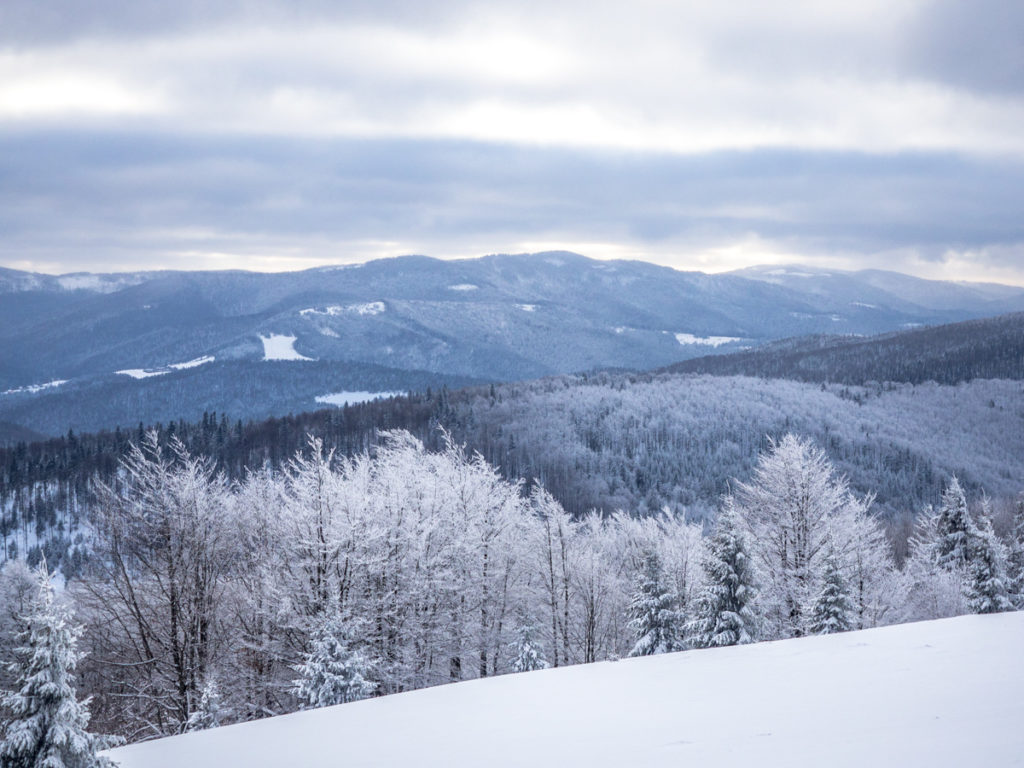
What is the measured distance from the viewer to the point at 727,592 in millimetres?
24438

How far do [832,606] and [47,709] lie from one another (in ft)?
74.5

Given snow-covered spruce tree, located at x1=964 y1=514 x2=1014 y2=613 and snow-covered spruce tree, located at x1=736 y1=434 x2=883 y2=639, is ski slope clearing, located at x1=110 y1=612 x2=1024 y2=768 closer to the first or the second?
snow-covered spruce tree, located at x1=736 y1=434 x2=883 y2=639

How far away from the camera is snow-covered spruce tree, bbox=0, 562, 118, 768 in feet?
27.5

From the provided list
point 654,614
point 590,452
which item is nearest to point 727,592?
point 654,614

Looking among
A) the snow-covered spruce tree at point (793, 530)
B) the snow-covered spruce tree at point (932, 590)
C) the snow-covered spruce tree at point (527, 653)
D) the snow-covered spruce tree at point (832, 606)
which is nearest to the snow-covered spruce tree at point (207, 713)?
the snow-covered spruce tree at point (527, 653)

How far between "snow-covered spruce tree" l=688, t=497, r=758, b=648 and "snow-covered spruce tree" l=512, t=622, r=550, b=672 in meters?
5.53

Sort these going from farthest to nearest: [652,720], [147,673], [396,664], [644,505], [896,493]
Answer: [896,493] → [644,505] → [396,664] → [147,673] → [652,720]

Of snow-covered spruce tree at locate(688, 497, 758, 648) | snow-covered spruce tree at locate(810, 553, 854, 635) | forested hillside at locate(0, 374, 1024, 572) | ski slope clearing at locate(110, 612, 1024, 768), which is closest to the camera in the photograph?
ski slope clearing at locate(110, 612, 1024, 768)

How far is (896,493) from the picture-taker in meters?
155

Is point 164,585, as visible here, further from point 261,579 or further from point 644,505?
point 644,505

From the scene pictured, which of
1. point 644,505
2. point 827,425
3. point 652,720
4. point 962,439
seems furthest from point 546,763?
point 962,439

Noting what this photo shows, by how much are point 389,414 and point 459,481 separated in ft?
527

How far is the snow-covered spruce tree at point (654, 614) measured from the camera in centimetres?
2639

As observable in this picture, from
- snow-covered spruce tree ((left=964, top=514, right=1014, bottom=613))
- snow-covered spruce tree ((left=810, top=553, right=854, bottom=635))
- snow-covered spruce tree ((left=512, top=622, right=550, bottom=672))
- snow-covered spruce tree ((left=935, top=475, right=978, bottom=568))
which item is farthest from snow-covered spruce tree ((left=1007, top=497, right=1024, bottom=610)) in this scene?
snow-covered spruce tree ((left=512, top=622, right=550, bottom=672))
